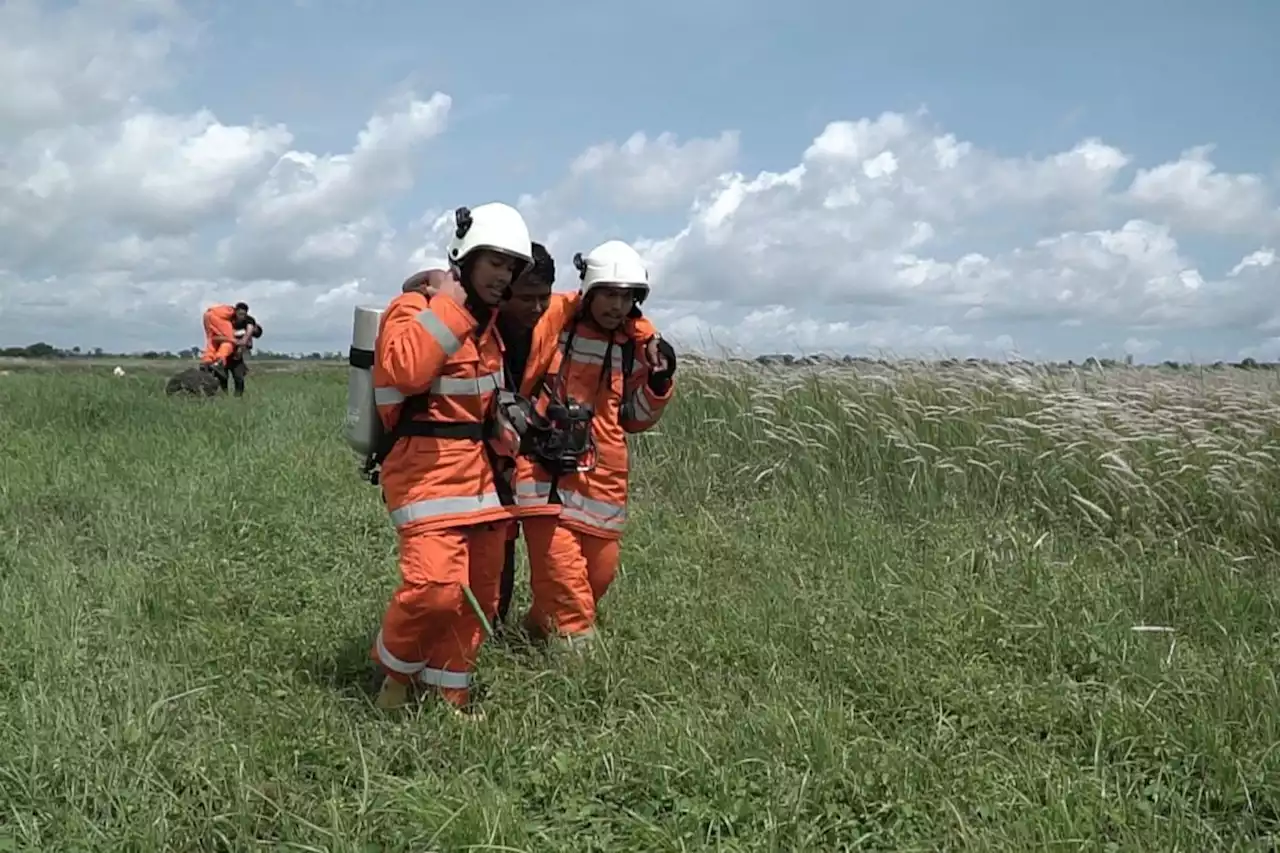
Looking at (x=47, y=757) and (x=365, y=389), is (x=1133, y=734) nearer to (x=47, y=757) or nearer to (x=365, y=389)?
(x=365, y=389)

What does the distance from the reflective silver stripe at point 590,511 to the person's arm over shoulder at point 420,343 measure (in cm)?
113

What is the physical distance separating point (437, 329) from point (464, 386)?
29cm

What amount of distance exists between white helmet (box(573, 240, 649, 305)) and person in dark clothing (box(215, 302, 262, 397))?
14.5 metres

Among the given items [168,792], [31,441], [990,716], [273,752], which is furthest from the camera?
[31,441]

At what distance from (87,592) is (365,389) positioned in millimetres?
2366

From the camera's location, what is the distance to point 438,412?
4.04 meters

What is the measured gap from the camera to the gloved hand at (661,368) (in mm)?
5012

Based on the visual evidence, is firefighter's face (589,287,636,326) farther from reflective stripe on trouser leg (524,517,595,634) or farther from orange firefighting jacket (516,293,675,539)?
reflective stripe on trouser leg (524,517,595,634)

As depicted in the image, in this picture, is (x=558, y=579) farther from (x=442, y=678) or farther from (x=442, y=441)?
(x=442, y=441)

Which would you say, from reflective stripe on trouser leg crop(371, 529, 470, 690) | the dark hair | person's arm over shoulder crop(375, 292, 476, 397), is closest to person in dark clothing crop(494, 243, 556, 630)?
the dark hair

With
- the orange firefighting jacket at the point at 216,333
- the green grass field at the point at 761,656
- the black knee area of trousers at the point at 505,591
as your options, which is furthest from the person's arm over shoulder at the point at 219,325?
the black knee area of trousers at the point at 505,591

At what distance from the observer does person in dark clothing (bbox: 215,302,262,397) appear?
17.9 metres

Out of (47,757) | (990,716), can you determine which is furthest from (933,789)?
(47,757)

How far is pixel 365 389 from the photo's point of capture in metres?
4.08
